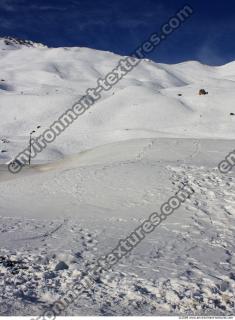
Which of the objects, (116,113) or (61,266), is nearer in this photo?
(61,266)

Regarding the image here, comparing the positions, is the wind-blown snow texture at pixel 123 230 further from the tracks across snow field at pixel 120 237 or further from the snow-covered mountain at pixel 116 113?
the snow-covered mountain at pixel 116 113

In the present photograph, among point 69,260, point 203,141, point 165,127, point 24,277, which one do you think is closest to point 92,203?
point 69,260

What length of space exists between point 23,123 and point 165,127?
16478mm

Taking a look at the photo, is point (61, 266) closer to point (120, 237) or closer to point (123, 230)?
point (120, 237)

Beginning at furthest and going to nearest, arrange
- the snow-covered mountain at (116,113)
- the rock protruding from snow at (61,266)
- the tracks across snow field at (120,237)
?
1. the snow-covered mountain at (116,113)
2. the rock protruding from snow at (61,266)
3. the tracks across snow field at (120,237)

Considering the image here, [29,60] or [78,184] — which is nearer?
[78,184]

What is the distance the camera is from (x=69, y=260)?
8.87 m

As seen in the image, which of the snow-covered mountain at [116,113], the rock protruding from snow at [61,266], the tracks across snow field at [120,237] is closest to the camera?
the tracks across snow field at [120,237]

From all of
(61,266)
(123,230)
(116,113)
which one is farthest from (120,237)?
(116,113)

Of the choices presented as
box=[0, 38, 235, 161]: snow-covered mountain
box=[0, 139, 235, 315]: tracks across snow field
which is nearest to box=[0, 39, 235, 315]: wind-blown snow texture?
box=[0, 139, 235, 315]: tracks across snow field

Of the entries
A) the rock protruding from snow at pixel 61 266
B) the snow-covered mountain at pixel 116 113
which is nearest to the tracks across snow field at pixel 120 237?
the rock protruding from snow at pixel 61 266

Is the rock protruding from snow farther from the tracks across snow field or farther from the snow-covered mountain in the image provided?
the snow-covered mountain

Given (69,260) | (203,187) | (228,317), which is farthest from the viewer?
(203,187)

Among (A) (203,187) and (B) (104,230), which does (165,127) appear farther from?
(B) (104,230)
